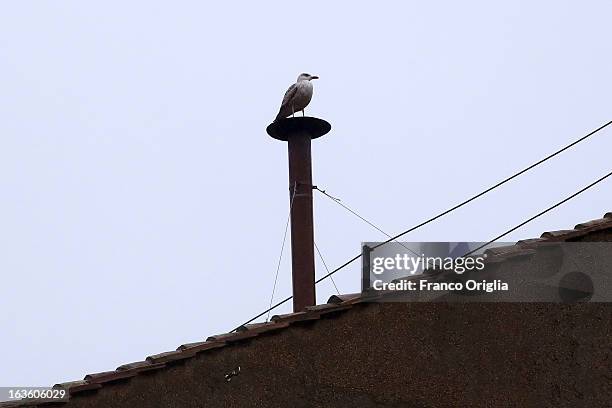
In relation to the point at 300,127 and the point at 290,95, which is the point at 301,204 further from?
the point at 290,95

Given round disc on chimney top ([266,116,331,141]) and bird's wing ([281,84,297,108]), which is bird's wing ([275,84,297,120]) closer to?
bird's wing ([281,84,297,108])

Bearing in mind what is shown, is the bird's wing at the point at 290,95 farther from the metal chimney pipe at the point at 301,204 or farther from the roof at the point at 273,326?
the roof at the point at 273,326

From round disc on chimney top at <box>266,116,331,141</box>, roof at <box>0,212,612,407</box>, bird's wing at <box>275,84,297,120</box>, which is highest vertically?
bird's wing at <box>275,84,297,120</box>

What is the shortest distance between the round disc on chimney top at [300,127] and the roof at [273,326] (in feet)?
17.4

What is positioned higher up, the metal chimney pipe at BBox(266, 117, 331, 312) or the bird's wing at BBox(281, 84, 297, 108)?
the bird's wing at BBox(281, 84, 297, 108)

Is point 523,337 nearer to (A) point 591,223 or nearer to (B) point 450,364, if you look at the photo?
(B) point 450,364

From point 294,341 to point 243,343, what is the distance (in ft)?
1.56

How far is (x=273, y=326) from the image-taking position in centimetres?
694

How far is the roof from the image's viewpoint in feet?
22.3

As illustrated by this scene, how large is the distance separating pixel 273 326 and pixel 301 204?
187 inches

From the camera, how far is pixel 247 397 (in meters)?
6.79

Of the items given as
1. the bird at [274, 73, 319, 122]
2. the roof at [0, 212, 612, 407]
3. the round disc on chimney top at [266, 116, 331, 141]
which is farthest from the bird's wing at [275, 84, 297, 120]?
the roof at [0, 212, 612, 407]

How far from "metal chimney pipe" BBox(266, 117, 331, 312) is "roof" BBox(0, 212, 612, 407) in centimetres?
423

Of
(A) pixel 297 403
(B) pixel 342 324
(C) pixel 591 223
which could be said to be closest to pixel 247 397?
(A) pixel 297 403
